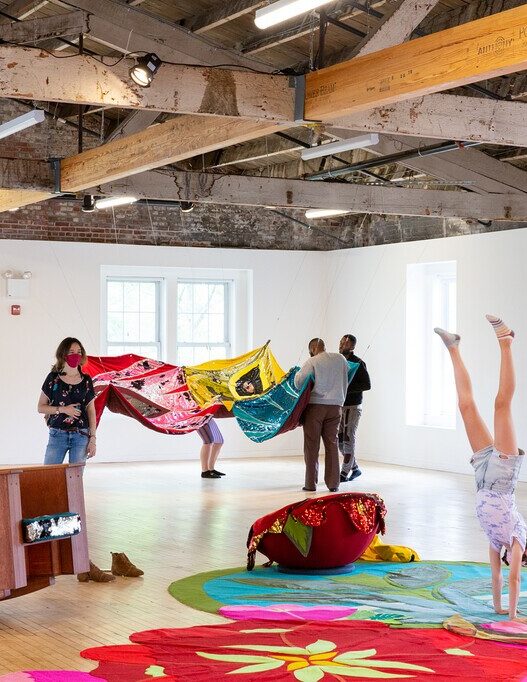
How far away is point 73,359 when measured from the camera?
296 inches

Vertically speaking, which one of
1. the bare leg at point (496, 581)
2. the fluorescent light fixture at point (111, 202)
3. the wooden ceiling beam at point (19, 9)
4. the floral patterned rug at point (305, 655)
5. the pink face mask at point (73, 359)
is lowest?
the floral patterned rug at point (305, 655)

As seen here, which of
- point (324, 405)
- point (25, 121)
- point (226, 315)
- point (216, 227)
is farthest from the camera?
point (226, 315)

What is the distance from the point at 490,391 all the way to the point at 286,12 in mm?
7401

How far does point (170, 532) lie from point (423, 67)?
164 inches

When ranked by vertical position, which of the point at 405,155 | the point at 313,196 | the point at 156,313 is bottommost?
the point at 156,313

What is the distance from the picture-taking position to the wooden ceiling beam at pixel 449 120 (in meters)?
6.90

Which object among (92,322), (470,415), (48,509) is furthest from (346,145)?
(92,322)

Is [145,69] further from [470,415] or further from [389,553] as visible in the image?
[389,553]

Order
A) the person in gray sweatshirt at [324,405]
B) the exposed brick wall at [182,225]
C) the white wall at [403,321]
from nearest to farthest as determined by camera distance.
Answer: the person in gray sweatshirt at [324,405]
the white wall at [403,321]
the exposed brick wall at [182,225]

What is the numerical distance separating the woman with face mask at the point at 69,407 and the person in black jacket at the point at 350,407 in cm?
437

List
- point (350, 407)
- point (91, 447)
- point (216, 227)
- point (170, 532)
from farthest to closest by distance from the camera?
point (216, 227), point (350, 407), point (170, 532), point (91, 447)

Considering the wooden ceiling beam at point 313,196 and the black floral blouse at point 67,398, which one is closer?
the black floral blouse at point 67,398

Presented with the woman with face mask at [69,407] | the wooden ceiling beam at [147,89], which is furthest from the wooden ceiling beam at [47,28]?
the woman with face mask at [69,407]

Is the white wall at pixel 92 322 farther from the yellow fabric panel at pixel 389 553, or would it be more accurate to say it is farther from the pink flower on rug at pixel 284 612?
the pink flower on rug at pixel 284 612
